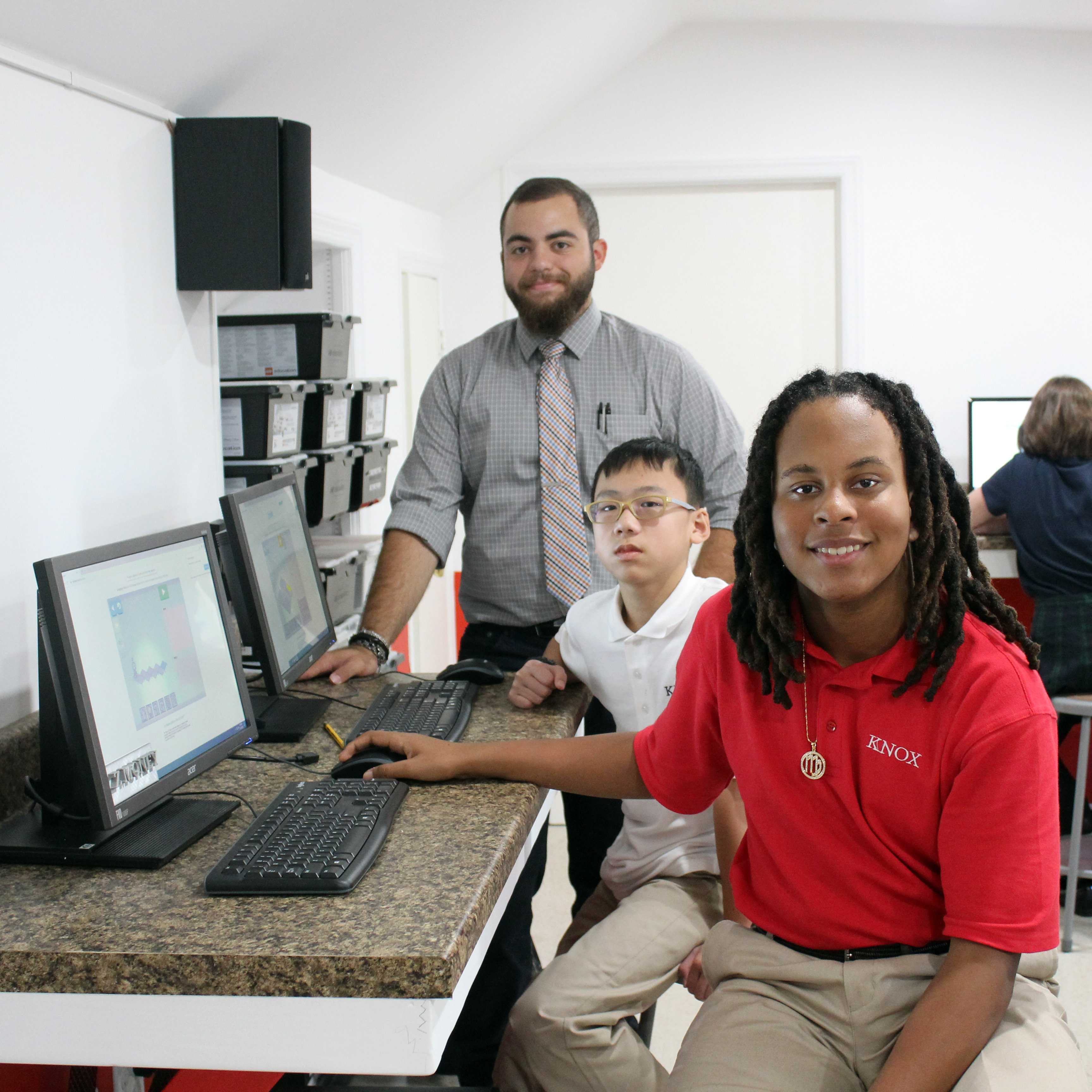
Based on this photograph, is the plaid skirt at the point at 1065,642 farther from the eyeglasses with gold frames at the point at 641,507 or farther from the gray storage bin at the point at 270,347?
the gray storage bin at the point at 270,347

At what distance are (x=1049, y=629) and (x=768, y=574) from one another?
1.98 metres

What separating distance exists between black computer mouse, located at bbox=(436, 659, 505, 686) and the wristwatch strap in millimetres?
159

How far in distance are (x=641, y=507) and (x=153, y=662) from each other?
2.87ft

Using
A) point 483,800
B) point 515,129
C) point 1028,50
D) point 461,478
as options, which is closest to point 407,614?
point 461,478

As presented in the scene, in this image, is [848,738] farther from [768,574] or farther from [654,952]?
[654,952]

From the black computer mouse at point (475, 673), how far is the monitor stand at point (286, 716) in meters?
0.23

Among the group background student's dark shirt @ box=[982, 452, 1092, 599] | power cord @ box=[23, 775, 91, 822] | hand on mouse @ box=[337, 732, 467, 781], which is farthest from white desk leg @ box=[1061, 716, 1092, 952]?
power cord @ box=[23, 775, 91, 822]

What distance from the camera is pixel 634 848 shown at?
1.76 meters

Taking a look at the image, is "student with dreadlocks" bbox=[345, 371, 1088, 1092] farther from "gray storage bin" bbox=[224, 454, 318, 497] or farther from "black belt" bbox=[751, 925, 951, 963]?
"gray storage bin" bbox=[224, 454, 318, 497]

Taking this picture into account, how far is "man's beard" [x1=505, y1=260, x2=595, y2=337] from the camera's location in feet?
7.27

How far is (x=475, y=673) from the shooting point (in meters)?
1.93

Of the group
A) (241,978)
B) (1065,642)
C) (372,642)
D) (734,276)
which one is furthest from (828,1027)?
(734,276)

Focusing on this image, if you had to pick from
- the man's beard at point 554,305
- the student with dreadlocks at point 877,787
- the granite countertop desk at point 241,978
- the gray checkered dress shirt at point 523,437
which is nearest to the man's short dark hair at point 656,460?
the gray checkered dress shirt at point 523,437

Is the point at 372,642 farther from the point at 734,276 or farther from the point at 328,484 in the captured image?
the point at 734,276
